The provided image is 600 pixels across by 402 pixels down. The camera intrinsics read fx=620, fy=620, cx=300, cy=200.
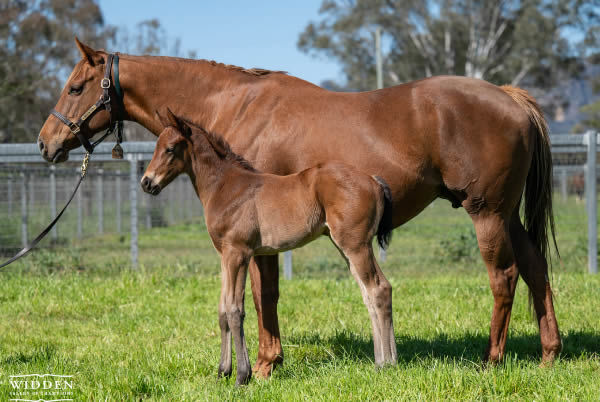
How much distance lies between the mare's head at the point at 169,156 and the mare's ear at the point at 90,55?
34.3 inches

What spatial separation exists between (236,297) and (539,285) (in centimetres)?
228

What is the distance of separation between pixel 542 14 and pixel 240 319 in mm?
31027

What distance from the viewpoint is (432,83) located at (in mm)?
4340

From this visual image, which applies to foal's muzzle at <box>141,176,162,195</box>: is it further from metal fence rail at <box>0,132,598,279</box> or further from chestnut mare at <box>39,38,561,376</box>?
metal fence rail at <box>0,132,598,279</box>

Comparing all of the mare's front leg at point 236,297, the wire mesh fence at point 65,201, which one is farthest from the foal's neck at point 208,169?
the wire mesh fence at point 65,201

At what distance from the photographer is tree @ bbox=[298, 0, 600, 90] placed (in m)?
30.8

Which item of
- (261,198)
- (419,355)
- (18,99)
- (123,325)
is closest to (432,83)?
(261,198)

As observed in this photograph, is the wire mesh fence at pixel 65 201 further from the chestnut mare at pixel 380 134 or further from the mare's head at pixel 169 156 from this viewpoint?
the mare's head at pixel 169 156

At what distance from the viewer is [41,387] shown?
377cm

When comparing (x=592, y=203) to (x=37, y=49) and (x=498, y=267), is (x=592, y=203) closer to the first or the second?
(x=498, y=267)

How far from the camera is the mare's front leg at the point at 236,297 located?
3.68 m

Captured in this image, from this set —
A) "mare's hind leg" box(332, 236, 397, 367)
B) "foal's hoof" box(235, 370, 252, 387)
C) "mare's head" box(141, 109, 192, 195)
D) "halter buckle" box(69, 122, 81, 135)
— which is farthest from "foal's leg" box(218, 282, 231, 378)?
"halter buckle" box(69, 122, 81, 135)

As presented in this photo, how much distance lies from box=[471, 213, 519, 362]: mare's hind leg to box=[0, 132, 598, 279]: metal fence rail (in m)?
3.98

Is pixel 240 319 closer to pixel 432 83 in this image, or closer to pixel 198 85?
pixel 198 85
